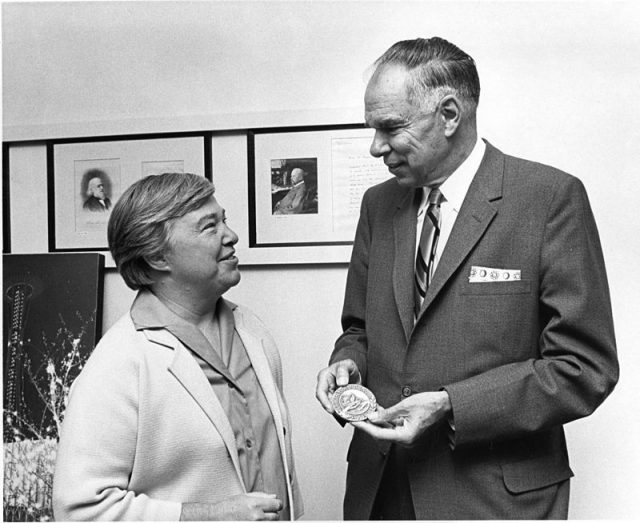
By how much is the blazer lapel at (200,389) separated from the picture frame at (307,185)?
0.97m

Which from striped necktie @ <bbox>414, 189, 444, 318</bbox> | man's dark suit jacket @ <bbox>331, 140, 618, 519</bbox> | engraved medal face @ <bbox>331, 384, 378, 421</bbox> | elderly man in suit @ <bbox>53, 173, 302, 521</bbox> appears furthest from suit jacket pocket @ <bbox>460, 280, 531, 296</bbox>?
elderly man in suit @ <bbox>53, 173, 302, 521</bbox>

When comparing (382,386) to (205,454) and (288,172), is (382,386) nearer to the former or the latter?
(205,454)

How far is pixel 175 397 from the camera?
173 cm

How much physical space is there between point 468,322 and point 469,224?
0.75 ft

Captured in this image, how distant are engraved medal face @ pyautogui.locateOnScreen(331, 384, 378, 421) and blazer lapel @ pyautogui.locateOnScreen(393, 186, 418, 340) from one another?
0.17 meters

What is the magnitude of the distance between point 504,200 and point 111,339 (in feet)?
3.29

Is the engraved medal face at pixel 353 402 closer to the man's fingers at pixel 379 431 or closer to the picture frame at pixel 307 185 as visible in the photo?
the man's fingers at pixel 379 431

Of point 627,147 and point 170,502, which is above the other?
point 627,147

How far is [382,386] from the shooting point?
1.84 m

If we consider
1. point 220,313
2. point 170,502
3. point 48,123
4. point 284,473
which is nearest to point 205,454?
point 170,502

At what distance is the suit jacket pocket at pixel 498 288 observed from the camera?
168cm

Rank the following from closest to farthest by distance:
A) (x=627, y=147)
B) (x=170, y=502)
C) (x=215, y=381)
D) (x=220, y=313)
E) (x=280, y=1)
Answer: (x=170, y=502), (x=215, y=381), (x=220, y=313), (x=627, y=147), (x=280, y=1)

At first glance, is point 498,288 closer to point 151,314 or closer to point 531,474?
point 531,474

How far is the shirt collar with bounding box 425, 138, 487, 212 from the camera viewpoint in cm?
181
